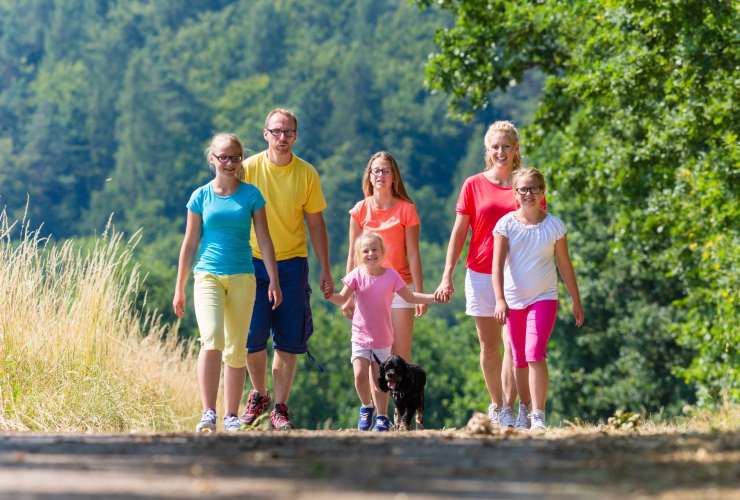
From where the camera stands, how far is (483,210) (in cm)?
970

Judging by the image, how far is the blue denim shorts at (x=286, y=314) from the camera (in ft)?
31.8

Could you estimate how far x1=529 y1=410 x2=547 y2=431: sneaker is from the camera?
28.5ft

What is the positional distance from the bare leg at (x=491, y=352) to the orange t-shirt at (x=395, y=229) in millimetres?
561

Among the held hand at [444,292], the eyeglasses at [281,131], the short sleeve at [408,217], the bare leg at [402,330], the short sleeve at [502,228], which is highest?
the eyeglasses at [281,131]

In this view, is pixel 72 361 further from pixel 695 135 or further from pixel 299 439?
pixel 695 135

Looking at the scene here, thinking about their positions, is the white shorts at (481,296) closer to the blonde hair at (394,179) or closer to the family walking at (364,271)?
the family walking at (364,271)

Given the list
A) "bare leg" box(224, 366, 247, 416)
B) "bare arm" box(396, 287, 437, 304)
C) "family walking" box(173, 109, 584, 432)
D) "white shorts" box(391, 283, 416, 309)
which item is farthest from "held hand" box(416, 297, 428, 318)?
"bare leg" box(224, 366, 247, 416)

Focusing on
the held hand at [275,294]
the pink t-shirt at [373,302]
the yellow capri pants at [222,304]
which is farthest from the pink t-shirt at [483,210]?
the yellow capri pants at [222,304]

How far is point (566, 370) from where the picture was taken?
39.7 metres

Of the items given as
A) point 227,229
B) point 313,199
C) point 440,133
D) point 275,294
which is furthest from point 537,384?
point 440,133

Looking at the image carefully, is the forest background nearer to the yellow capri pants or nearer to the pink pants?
the yellow capri pants

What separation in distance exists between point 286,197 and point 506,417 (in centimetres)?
189

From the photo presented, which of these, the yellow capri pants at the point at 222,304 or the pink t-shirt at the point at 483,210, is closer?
the yellow capri pants at the point at 222,304

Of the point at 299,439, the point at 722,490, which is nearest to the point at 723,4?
the point at 299,439
